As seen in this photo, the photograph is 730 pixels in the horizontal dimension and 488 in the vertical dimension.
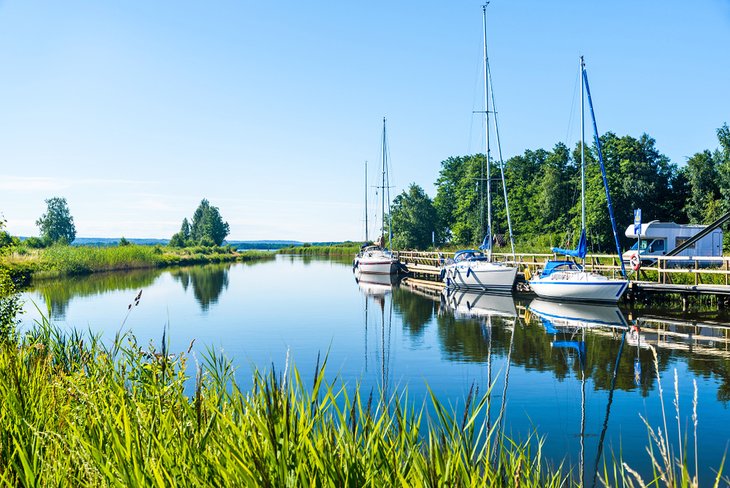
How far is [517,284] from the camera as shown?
3438 cm

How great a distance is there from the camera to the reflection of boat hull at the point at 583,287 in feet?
85.4

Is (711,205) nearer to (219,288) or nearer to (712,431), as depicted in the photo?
(219,288)

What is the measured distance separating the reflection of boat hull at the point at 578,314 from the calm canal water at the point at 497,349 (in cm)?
7

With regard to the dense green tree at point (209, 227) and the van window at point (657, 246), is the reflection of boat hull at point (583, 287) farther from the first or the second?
the dense green tree at point (209, 227)

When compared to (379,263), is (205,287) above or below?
below

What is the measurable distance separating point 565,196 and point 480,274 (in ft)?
103

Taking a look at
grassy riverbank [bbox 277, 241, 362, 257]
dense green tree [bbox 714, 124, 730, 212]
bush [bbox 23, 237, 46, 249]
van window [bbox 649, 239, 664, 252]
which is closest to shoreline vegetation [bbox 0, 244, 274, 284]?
bush [bbox 23, 237, 46, 249]

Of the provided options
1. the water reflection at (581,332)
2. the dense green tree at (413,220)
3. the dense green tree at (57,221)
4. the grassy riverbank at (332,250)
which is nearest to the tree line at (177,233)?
the dense green tree at (57,221)

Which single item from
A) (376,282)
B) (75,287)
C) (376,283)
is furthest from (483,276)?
(75,287)

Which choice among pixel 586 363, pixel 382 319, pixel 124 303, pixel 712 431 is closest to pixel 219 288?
pixel 124 303

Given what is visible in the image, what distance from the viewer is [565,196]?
61.8 metres

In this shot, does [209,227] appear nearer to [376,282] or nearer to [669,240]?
[376,282]

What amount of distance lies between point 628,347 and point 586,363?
2481 mm

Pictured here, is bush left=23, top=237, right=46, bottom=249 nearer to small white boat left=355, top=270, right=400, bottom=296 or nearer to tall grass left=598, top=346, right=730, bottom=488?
small white boat left=355, top=270, right=400, bottom=296
